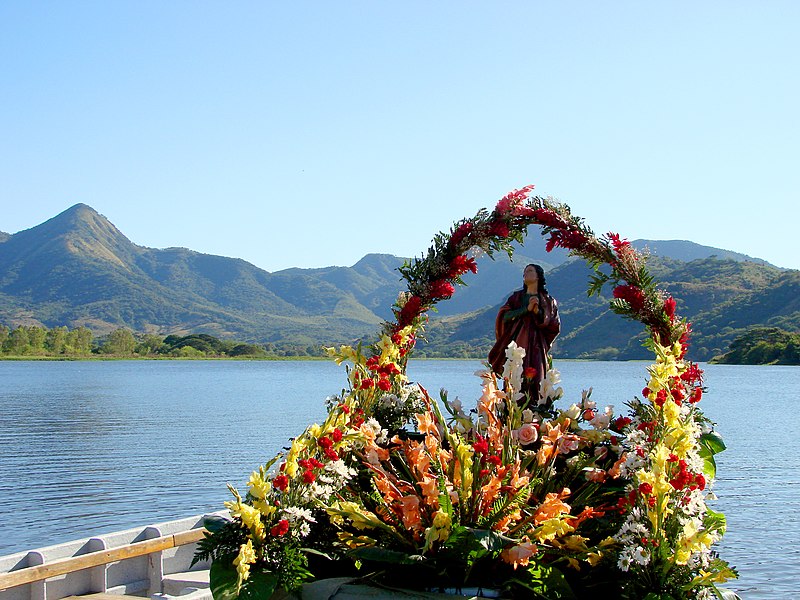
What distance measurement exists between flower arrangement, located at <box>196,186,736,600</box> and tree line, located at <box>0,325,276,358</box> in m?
152

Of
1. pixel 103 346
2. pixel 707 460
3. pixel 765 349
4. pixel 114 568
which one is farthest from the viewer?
pixel 103 346

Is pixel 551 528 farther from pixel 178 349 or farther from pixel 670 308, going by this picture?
pixel 178 349

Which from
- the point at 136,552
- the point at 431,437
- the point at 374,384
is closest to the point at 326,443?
the point at 431,437

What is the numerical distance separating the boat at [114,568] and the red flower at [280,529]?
2466mm

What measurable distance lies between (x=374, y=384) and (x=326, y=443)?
59.0 inches

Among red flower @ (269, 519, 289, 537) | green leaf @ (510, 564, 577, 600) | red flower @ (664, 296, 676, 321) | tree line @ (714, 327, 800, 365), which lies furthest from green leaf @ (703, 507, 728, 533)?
tree line @ (714, 327, 800, 365)

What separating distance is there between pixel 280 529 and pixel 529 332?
3.56 m

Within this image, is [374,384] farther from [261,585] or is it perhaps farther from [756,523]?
[756,523]

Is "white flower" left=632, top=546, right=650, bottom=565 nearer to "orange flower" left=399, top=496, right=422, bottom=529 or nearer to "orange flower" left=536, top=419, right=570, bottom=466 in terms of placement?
"orange flower" left=536, top=419, right=570, bottom=466

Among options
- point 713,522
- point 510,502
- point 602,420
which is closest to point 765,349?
point 602,420

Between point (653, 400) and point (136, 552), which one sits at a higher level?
point (653, 400)

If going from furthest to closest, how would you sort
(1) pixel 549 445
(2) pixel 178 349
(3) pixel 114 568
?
(2) pixel 178 349 → (3) pixel 114 568 → (1) pixel 549 445

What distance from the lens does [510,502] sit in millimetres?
6555

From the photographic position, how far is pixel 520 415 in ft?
24.8
